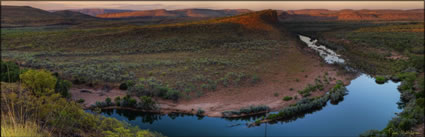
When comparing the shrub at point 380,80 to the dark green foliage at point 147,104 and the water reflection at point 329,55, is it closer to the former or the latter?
the water reflection at point 329,55

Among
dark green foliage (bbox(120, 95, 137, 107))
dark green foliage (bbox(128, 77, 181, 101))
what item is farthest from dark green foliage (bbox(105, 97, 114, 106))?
dark green foliage (bbox(128, 77, 181, 101))

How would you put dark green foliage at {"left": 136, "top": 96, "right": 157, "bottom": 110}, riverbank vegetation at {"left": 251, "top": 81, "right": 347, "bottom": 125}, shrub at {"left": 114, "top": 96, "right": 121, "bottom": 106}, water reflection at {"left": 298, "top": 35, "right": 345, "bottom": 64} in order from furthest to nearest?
water reflection at {"left": 298, "top": 35, "right": 345, "bottom": 64} < shrub at {"left": 114, "top": 96, "right": 121, "bottom": 106} < dark green foliage at {"left": 136, "top": 96, "right": 157, "bottom": 110} < riverbank vegetation at {"left": 251, "top": 81, "right": 347, "bottom": 125}

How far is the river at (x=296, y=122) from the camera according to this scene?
42.8ft

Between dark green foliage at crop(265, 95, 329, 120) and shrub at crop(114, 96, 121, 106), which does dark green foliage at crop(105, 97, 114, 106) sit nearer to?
A: shrub at crop(114, 96, 121, 106)

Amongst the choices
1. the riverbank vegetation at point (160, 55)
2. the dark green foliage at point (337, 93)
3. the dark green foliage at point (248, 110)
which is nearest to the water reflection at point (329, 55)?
the riverbank vegetation at point (160, 55)

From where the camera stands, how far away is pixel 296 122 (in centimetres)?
1409

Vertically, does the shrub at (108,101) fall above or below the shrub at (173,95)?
below

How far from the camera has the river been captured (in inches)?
513

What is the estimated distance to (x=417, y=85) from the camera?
18828 millimetres

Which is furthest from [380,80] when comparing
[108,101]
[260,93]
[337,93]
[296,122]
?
[108,101]

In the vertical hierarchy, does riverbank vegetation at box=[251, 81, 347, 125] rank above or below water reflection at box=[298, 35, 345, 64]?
below

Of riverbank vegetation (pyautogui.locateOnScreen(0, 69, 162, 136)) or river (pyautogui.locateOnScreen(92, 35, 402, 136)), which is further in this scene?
river (pyautogui.locateOnScreen(92, 35, 402, 136))

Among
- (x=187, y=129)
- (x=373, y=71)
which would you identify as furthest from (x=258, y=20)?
(x=187, y=129)

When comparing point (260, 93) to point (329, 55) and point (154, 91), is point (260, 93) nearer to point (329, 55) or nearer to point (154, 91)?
point (154, 91)
